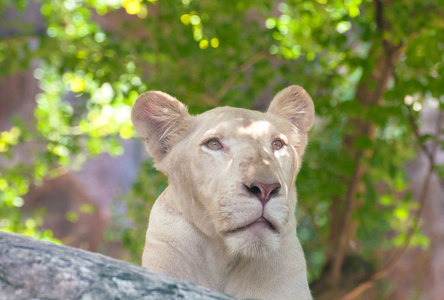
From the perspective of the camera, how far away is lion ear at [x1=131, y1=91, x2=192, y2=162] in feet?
9.52

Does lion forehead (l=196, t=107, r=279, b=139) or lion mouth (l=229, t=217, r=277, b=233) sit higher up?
lion forehead (l=196, t=107, r=279, b=139)

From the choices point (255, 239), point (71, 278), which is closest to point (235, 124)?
point (255, 239)

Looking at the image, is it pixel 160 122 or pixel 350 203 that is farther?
pixel 350 203

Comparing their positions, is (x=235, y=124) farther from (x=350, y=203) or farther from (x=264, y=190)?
(x=350, y=203)

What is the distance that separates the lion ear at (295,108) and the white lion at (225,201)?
0.12m

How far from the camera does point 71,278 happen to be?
173cm

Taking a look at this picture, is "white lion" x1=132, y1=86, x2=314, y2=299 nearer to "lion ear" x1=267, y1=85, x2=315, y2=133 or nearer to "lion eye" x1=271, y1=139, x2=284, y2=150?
"lion eye" x1=271, y1=139, x2=284, y2=150

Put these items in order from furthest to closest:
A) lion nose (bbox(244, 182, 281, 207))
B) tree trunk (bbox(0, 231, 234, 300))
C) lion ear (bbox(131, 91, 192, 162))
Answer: lion ear (bbox(131, 91, 192, 162)), lion nose (bbox(244, 182, 281, 207)), tree trunk (bbox(0, 231, 234, 300))

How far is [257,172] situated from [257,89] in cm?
414

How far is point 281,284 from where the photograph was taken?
2602mm

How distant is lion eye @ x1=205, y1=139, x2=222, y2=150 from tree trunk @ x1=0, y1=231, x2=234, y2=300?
838 millimetres

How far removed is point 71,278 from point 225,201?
0.81 metres

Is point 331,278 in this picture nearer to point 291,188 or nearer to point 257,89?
point 257,89

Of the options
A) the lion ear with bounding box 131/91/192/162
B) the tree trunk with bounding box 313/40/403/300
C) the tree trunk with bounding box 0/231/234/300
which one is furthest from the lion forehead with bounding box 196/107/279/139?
the tree trunk with bounding box 313/40/403/300
